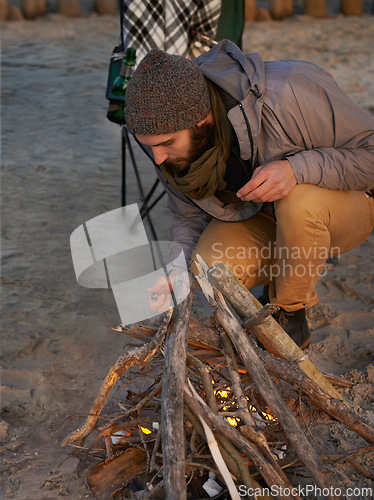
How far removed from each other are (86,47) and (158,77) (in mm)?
5413

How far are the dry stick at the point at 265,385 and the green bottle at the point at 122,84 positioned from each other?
141cm

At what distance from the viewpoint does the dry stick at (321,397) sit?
2.00m

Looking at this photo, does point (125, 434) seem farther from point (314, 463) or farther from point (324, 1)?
point (324, 1)

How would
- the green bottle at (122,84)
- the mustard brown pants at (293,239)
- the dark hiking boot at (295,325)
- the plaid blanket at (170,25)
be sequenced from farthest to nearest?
1. the plaid blanket at (170,25)
2. the green bottle at (122,84)
3. the dark hiking boot at (295,325)
4. the mustard brown pants at (293,239)

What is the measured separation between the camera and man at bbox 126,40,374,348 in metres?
2.20

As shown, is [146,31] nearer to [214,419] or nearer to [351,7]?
[214,419]

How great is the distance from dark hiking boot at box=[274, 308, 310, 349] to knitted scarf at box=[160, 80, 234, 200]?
621 mm

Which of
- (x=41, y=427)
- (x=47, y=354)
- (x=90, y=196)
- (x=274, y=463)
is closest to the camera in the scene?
(x=274, y=463)

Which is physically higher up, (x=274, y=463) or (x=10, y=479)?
(x=274, y=463)

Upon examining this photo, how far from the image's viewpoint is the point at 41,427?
2.33 m

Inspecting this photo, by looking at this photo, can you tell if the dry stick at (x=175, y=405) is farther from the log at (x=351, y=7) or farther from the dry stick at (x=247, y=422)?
the log at (x=351, y=7)

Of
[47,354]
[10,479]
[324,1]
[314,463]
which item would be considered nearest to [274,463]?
[314,463]

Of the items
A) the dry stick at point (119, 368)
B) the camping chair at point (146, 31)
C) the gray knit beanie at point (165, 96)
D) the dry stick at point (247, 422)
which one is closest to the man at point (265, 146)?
the gray knit beanie at point (165, 96)

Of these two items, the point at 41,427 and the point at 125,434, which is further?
the point at 41,427
